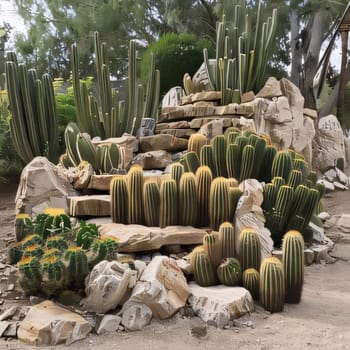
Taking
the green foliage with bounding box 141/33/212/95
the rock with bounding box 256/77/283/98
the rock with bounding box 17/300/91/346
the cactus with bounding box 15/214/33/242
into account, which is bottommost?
the rock with bounding box 17/300/91/346

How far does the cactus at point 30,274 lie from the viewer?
3344 mm

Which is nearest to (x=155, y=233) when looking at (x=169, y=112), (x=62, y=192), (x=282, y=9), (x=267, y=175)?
(x=62, y=192)

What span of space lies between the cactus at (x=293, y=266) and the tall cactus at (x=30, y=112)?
15.4 ft

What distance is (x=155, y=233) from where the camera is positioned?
164 inches

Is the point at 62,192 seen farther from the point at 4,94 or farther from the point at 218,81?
the point at 4,94

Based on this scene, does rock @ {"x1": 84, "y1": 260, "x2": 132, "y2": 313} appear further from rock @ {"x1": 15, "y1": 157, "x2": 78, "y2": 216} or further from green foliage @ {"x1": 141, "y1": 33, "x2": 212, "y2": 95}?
green foliage @ {"x1": 141, "y1": 33, "x2": 212, "y2": 95}

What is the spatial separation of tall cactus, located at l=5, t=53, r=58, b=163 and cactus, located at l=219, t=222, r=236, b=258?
4246mm

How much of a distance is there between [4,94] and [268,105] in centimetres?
565

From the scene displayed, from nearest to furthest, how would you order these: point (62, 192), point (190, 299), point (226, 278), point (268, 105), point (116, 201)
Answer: point (190, 299)
point (226, 278)
point (116, 201)
point (62, 192)
point (268, 105)

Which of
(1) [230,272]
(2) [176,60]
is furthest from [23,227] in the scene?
(2) [176,60]

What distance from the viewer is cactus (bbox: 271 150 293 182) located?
5070 mm

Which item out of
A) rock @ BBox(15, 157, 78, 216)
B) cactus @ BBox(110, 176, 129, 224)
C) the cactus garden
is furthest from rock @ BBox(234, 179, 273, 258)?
rock @ BBox(15, 157, 78, 216)

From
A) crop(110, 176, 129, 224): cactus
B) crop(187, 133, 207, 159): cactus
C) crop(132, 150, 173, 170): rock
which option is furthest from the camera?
crop(132, 150, 173, 170): rock

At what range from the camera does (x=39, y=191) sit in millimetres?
4820
